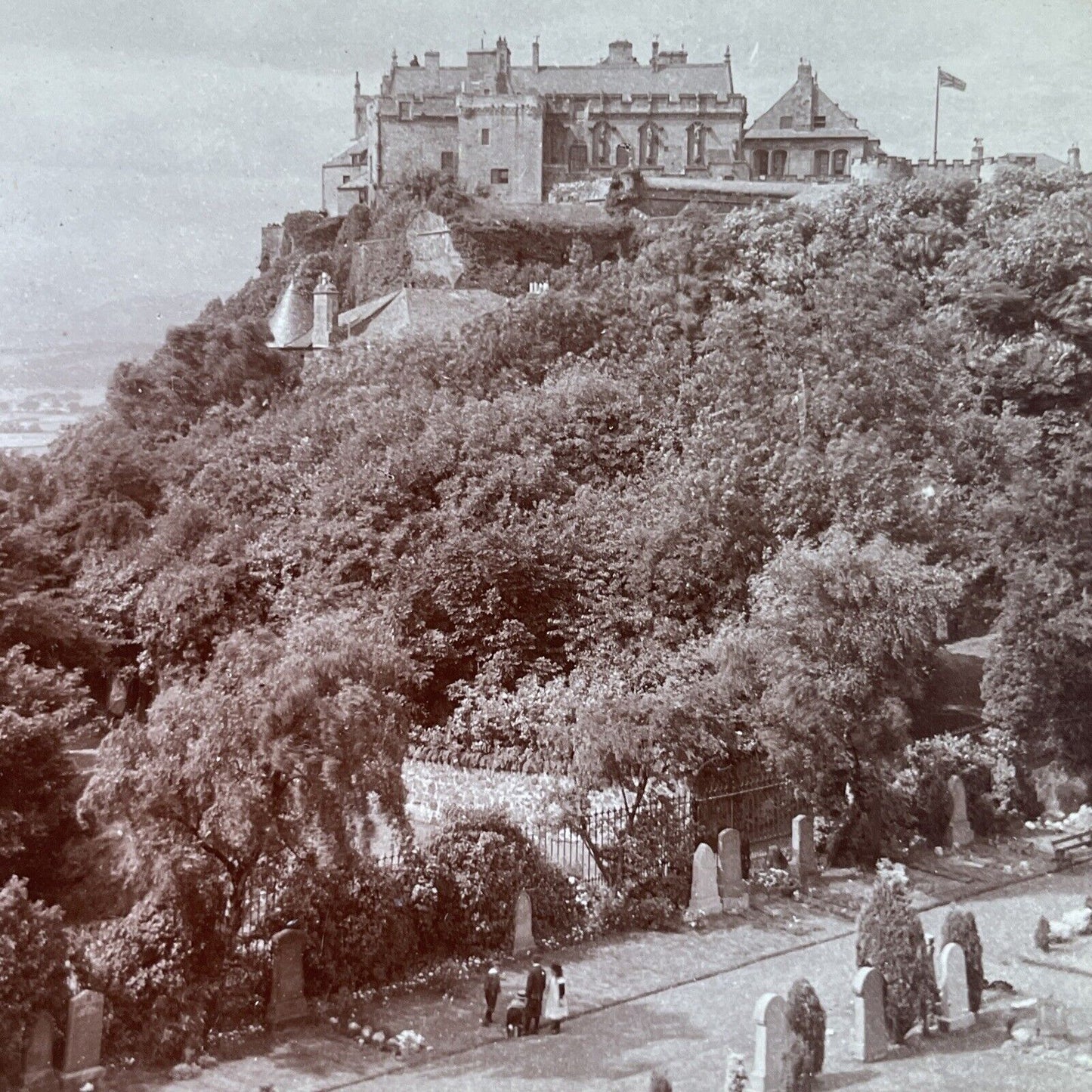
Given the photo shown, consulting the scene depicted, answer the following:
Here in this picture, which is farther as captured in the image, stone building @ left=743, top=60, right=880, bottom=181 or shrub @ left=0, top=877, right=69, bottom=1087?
stone building @ left=743, top=60, right=880, bottom=181

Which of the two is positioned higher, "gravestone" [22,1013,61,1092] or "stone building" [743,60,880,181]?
"stone building" [743,60,880,181]

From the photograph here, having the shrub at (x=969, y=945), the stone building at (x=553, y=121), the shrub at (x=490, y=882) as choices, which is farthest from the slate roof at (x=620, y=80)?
the shrub at (x=969, y=945)

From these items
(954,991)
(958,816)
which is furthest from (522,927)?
(958,816)

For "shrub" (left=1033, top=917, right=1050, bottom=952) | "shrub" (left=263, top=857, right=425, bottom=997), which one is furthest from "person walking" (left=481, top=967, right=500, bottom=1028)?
"shrub" (left=1033, top=917, right=1050, bottom=952)

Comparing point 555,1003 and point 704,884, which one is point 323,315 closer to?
point 704,884

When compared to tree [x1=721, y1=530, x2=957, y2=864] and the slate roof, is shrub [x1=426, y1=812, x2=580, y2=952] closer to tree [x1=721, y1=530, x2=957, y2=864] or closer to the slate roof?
tree [x1=721, y1=530, x2=957, y2=864]
